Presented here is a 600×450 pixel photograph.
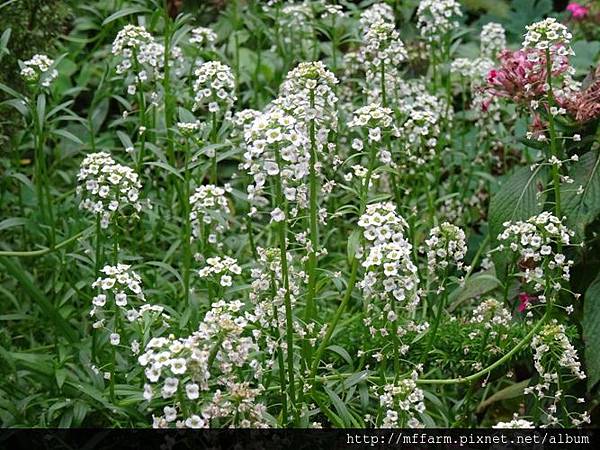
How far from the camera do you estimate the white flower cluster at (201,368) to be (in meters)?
2.38

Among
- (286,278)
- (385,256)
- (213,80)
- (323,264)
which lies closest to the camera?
(385,256)

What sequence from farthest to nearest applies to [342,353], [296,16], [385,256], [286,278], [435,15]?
[296,16], [435,15], [342,353], [286,278], [385,256]

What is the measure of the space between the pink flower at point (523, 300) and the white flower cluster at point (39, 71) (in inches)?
75.1

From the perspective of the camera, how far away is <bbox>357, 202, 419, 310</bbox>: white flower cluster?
2621mm

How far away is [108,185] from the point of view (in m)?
3.20

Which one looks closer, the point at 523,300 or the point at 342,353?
the point at 342,353

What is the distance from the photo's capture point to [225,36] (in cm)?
577

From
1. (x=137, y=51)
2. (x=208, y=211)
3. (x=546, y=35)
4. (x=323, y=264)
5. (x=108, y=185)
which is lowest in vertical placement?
(x=323, y=264)

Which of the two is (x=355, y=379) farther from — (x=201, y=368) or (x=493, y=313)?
(x=201, y=368)

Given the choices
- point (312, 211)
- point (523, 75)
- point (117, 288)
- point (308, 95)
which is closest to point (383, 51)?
point (523, 75)

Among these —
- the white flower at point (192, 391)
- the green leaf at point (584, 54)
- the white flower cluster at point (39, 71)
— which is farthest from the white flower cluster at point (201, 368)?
the green leaf at point (584, 54)

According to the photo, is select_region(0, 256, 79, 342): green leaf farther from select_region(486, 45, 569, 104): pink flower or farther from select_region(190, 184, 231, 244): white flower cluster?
select_region(486, 45, 569, 104): pink flower

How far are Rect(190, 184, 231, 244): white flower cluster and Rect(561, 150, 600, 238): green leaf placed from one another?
1.17 metres

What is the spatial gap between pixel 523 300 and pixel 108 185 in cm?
155
